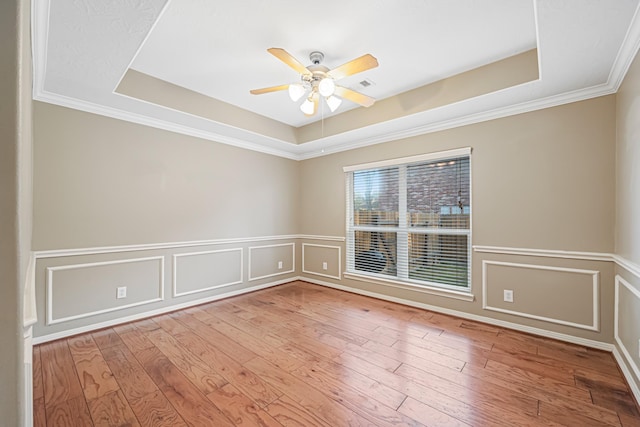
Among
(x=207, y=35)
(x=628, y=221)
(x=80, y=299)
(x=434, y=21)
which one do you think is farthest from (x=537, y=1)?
(x=80, y=299)

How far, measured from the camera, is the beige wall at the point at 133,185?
2602mm

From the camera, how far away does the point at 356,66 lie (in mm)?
2070

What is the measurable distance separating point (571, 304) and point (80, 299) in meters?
4.83

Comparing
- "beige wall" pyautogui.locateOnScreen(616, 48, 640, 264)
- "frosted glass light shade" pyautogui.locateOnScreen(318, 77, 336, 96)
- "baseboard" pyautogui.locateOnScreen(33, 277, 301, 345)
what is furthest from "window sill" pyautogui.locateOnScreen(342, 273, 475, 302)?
"frosted glass light shade" pyautogui.locateOnScreen(318, 77, 336, 96)

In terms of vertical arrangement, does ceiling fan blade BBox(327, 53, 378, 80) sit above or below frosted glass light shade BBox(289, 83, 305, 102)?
above

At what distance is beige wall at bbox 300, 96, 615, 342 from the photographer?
2.42 m

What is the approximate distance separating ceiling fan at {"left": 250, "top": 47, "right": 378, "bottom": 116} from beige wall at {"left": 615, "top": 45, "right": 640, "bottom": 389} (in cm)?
191

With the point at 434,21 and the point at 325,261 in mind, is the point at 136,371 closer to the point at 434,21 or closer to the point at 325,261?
the point at 325,261

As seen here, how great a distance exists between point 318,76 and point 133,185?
2.42 metres

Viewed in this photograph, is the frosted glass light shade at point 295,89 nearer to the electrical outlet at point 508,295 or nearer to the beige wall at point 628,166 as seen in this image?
the beige wall at point 628,166

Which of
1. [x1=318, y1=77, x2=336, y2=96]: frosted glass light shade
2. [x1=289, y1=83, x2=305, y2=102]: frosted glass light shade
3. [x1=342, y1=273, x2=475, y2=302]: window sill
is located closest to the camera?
[x1=318, y1=77, x2=336, y2=96]: frosted glass light shade

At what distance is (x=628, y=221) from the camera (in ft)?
6.69

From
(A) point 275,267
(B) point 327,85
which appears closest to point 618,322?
(B) point 327,85

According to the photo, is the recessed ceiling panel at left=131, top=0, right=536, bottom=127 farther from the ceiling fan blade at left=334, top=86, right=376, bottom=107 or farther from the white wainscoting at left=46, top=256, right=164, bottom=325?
the white wainscoting at left=46, top=256, right=164, bottom=325
